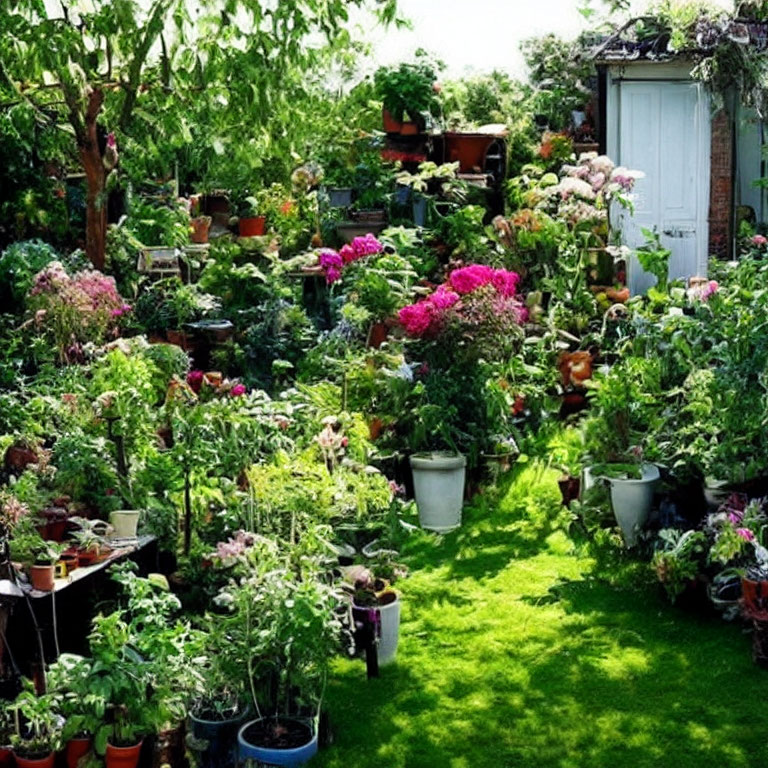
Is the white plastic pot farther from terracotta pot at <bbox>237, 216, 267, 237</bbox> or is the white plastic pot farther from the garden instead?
terracotta pot at <bbox>237, 216, 267, 237</bbox>

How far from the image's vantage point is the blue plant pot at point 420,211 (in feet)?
41.9

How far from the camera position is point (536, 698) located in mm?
6395

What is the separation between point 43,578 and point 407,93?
7.91 metres

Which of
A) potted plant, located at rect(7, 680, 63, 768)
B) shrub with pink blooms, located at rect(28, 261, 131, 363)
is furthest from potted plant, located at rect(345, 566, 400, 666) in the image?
shrub with pink blooms, located at rect(28, 261, 131, 363)

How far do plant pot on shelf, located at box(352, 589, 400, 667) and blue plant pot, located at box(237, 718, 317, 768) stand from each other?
1.17 meters

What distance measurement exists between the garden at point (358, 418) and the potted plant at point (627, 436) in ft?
0.07

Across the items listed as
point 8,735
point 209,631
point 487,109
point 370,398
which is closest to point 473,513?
point 370,398

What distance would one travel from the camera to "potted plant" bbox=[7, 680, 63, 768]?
5.20 meters

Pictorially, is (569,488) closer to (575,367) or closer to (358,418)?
(358,418)

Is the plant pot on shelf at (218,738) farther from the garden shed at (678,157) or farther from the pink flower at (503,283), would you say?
the garden shed at (678,157)

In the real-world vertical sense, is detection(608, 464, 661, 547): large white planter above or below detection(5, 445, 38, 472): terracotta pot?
below

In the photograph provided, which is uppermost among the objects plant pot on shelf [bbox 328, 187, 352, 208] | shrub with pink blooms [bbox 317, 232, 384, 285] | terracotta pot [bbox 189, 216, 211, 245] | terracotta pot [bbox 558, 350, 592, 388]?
plant pot on shelf [bbox 328, 187, 352, 208]

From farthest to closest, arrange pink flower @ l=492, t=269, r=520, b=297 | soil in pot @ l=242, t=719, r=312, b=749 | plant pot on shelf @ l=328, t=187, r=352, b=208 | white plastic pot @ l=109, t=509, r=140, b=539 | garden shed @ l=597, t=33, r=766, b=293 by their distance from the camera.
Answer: plant pot on shelf @ l=328, t=187, r=352, b=208 < garden shed @ l=597, t=33, r=766, b=293 < pink flower @ l=492, t=269, r=520, b=297 < white plastic pot @ l=109, t=509, r=140, b=539 < soil in pot @ l=242, t=719, r=312, b=749

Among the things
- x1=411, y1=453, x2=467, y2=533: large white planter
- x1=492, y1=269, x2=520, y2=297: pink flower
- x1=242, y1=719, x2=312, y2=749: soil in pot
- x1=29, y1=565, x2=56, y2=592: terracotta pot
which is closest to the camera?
x1=242, y1=719, x2=312, y2=749: soil in pot
